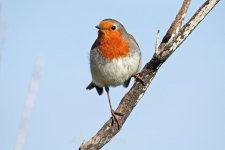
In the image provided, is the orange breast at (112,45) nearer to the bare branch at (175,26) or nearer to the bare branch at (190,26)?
the bare branch at (175,26)

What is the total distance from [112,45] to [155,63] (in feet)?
4.80

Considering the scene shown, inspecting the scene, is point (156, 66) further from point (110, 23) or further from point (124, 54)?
point (110, 23)

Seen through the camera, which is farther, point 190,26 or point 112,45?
point 112,45

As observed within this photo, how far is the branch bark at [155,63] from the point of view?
3.61 m

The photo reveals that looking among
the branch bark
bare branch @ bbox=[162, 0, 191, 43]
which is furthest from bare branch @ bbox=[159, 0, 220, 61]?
bare branch @ bbox=[162, 0, 191, 43]

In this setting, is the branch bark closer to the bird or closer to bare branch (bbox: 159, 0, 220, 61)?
bare branch (bbox: 159, 0, 220, 61)

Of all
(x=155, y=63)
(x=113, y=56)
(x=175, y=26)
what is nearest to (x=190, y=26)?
(x=175, y=26)

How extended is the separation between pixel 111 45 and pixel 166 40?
59.6 inches

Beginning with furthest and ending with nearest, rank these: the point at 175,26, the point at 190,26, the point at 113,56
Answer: the point at 113,56, the point at 175,26, the point at 190,26

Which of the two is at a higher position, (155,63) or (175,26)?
(175,26)

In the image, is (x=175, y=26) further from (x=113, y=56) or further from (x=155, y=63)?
(x=113, y=56)

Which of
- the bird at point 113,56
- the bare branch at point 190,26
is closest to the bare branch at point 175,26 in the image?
the bare branch at point 190,26

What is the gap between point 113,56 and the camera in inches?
202

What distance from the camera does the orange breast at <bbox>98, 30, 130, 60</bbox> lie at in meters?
5.13
